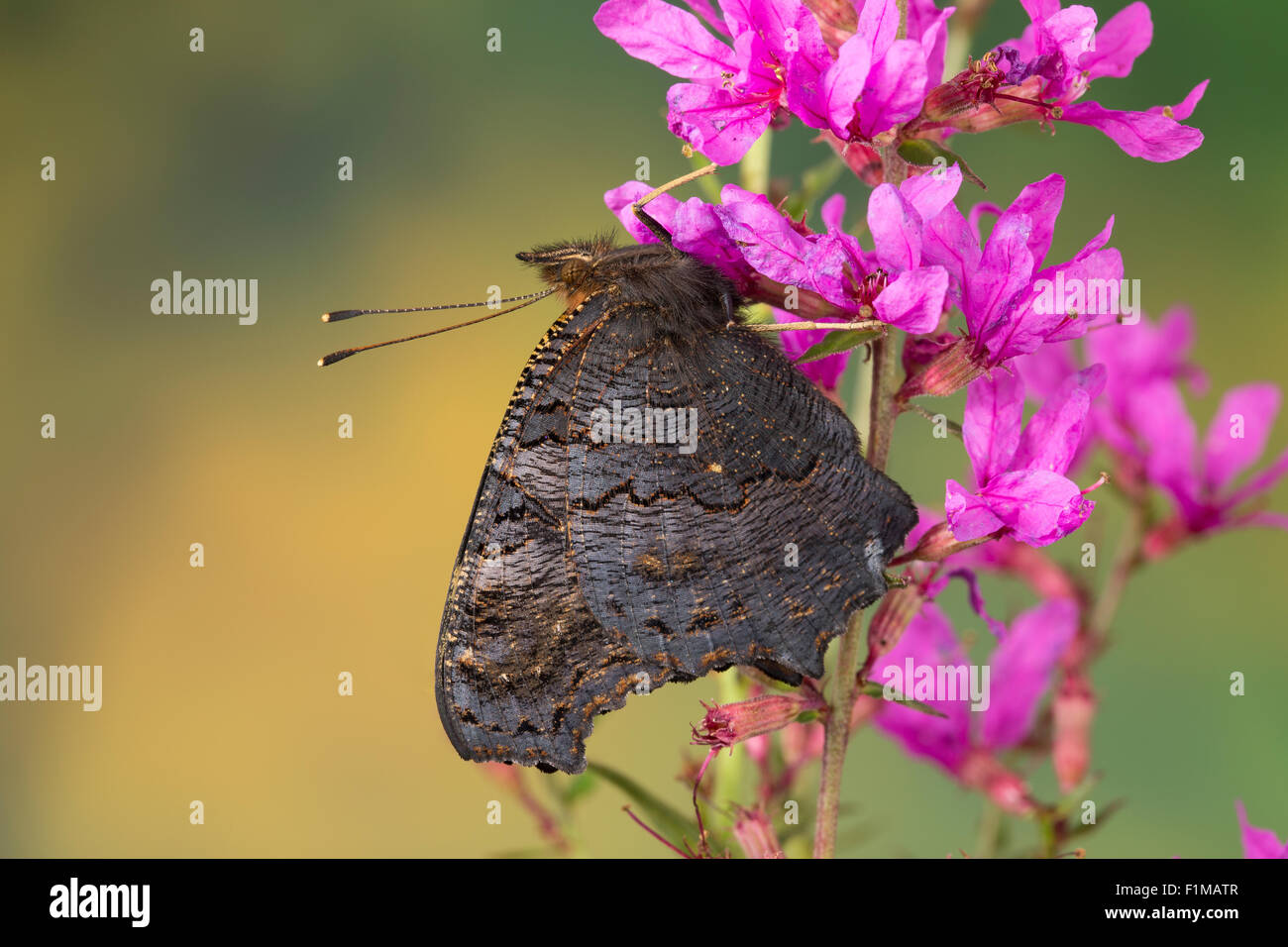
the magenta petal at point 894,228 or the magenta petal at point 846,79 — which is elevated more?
the magenta petal at point 846,79

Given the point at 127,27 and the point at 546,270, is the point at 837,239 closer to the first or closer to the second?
the point at 546,270

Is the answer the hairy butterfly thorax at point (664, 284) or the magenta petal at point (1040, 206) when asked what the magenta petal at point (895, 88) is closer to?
the magenta petal at point (1040, 206)

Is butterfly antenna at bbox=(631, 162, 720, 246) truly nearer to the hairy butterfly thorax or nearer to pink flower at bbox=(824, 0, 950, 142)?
the hairy butterfly thorax

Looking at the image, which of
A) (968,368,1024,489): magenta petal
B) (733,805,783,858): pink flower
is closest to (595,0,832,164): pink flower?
(968,368,1024,489): magenta petal

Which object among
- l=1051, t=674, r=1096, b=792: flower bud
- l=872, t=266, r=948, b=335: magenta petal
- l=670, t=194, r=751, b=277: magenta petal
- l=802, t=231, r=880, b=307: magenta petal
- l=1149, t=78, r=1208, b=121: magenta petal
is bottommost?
l=1051, t=674, r=1096, b=792: flower bud

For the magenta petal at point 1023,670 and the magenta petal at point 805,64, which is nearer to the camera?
the magenta petal at point 805,64

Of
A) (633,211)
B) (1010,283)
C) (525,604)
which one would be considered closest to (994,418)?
(1010,283)

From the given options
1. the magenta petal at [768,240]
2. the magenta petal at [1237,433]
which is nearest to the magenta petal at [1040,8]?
the magenta petal at [768,240]
